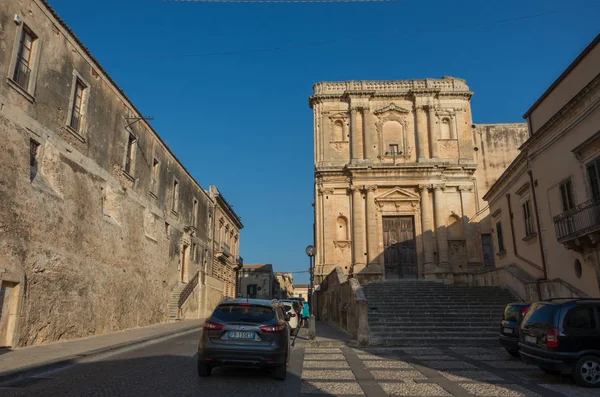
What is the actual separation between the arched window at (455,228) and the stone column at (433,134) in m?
4.09

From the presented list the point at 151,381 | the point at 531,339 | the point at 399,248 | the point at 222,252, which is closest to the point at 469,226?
the point at 399,248

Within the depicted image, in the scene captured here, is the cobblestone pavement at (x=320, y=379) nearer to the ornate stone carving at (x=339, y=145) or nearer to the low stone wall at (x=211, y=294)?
the ornate stone carving at (x=339, y=145)

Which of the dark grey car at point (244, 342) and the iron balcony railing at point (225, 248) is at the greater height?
the iron balcony railing at point (225, 248)

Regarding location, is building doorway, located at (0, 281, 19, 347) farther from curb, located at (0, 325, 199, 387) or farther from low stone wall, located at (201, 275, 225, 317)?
low stone wall, located at (201, 275, 225, 317)

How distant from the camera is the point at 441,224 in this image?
26625mm

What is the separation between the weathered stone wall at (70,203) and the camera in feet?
39.3

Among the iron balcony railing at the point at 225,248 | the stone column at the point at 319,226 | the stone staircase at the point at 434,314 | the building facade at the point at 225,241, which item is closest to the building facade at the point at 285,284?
the building facade at the point at 225,241

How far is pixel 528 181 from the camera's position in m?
17.5

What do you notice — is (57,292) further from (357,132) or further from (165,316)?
(357,132)

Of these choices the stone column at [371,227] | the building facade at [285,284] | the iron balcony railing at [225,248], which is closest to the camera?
the stone column at [371,227]

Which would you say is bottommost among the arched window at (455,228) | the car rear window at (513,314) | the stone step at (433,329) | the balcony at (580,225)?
the stone step at (433,329)

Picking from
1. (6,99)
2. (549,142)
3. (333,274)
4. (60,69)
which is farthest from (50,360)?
(549,142)

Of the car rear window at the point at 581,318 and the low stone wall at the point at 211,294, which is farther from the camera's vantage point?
the low stone wall at the point at 211,294

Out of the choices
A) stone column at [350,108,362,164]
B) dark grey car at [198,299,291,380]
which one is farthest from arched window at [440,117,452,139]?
dark grey car at [198,299,291,380]
